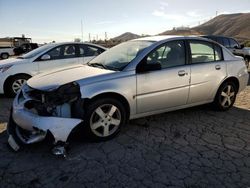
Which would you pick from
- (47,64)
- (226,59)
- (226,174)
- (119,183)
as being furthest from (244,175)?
(47,64)

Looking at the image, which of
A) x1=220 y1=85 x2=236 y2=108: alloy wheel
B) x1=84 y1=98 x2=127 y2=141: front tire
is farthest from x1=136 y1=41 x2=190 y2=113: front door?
x1=220 y1=85 x2=236 y2=108: alloy wheel

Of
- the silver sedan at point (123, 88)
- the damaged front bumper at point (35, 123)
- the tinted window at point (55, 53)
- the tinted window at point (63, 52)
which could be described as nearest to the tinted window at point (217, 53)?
the silver sedan at point (123, 88)

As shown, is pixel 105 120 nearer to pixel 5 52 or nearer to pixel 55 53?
pixel 55 53

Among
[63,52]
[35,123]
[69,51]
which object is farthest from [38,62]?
[35,123]

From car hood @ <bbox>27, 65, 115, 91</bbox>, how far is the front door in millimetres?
642

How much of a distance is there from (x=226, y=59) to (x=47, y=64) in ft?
15.2

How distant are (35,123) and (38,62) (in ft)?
13.7

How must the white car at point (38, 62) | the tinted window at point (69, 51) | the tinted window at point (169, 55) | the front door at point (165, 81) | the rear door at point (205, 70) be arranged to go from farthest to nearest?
the tinted window at point (69, 51) < the white car at point (38, 62) < the rear door at point (205, 70) < the tinted window at point (169, 55) < the front door at point (165, 81)

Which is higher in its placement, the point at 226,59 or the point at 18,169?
the point at 226,59

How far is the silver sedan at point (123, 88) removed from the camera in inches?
146

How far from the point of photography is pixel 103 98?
3.95 metres

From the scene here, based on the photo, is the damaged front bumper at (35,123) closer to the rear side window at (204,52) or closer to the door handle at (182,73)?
the door handle at (182,73)

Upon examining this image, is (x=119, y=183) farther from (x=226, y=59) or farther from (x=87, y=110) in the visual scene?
(x=226, y=59)

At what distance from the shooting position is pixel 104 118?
4.01 m
